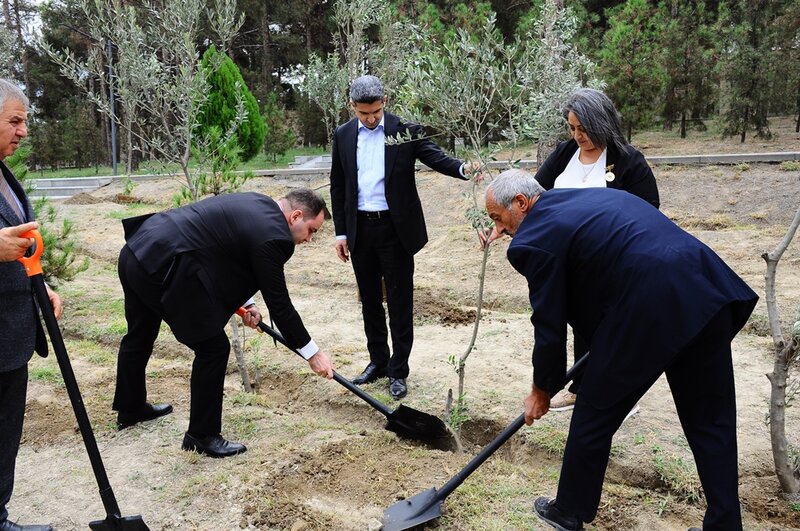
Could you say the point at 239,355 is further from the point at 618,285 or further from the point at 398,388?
the point at 618,285

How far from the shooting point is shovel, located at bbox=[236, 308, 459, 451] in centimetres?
388

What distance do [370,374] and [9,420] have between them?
2390 mm

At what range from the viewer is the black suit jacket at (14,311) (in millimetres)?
2742

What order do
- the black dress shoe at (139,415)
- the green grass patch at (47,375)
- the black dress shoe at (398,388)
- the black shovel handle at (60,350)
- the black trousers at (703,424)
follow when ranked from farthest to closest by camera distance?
the green grass patch at (47,375) < the black dress shoe at (398,388) < the black dress shoe at (139,415) < the black shovel handle at (60,350) < the black trousers at (703,424)

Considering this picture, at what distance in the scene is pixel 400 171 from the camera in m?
4.24

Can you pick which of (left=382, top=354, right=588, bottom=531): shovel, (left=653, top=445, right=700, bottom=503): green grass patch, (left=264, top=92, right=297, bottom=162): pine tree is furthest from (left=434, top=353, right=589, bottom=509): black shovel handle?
(left=264, top=92, right=297, bottom=162): pine tree

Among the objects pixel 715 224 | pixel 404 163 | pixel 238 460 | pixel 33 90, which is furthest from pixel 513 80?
pixel 33 90

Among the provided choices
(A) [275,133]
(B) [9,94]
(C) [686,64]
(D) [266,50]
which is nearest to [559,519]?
(B) [9,94]

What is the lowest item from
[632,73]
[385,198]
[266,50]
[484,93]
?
[385,198]

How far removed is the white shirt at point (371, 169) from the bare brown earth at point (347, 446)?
1.36 m

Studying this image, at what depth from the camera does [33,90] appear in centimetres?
2992

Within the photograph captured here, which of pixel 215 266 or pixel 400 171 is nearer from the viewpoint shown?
pixel 215 266

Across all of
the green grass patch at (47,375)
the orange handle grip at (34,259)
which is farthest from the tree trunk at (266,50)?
the orange handle grip at (34,259)

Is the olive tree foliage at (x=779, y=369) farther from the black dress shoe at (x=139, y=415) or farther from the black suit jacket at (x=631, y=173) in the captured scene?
the black dress shoe at (x=139, y=415)
